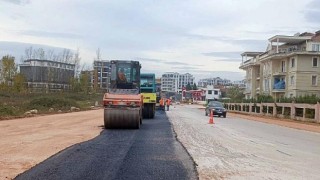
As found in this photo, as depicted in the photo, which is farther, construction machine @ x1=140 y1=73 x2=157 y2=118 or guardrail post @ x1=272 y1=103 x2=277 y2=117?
guardrail post @ x1=272 y1=103 x2=277 y2=117

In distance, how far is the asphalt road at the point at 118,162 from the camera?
956 centimetres

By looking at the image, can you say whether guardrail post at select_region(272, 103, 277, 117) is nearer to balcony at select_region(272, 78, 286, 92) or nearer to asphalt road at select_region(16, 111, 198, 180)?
balcony at select_region(272, 78, 286, 92)

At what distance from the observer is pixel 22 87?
2484 inches

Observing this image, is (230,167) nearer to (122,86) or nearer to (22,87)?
(122,86)

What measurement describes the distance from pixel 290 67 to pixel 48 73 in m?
39.8

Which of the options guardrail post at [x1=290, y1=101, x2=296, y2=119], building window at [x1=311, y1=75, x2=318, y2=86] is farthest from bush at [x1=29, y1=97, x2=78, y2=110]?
building window at [x1=311, y1=75, x2=318, y2=86]

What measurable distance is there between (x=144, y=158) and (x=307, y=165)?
435 cm

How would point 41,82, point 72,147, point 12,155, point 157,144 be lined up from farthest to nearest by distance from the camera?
point 41,82, point 157,144, point 72,147, point 12,155

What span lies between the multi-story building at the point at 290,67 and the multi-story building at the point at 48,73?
3526 centimetres

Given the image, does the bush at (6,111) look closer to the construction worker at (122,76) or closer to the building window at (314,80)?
the construction worker at (122,76)

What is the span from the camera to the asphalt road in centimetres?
956

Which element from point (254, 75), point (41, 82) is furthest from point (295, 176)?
point (254, 75)

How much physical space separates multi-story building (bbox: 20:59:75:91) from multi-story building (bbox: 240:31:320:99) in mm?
35265

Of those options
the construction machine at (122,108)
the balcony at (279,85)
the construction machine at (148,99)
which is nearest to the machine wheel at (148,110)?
the construction machine at (148,99)
